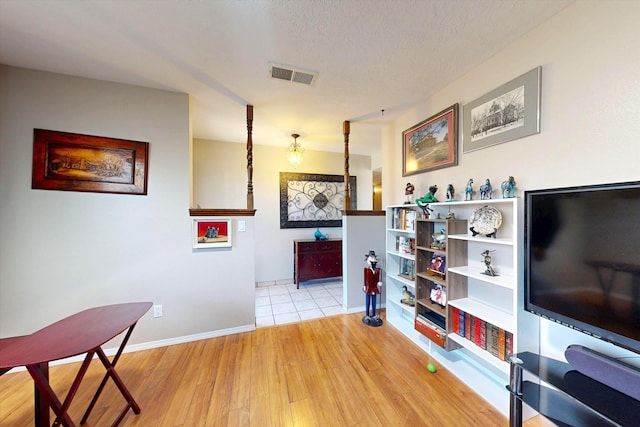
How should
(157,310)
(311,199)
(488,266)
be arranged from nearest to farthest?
(488,266)
(157,310)
(311,199)

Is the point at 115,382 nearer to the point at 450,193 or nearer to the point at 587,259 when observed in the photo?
the point at 587,259

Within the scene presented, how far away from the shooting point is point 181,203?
2.25m

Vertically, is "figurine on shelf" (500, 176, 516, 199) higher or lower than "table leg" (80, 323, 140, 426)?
higher

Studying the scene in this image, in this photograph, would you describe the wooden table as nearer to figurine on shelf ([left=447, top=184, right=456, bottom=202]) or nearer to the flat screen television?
the flat screen television

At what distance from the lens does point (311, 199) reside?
429cm

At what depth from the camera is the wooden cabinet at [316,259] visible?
12.6ft

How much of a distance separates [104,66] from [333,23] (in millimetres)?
1911

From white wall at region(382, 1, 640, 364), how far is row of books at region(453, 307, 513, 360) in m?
0.20

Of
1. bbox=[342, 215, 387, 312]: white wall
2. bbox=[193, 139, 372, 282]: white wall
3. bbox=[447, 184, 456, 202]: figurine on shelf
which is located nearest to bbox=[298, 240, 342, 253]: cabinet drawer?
bbox=[193, 139, 372, 282]: white wall

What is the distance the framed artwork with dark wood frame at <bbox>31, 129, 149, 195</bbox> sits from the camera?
1.87m

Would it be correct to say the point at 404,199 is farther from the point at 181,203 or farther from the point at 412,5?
the point at 181,203

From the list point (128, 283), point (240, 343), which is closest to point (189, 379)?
point (240, 343)

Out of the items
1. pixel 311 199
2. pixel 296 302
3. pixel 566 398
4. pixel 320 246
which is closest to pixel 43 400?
pixel 296 302

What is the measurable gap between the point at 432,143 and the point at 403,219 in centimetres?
84
